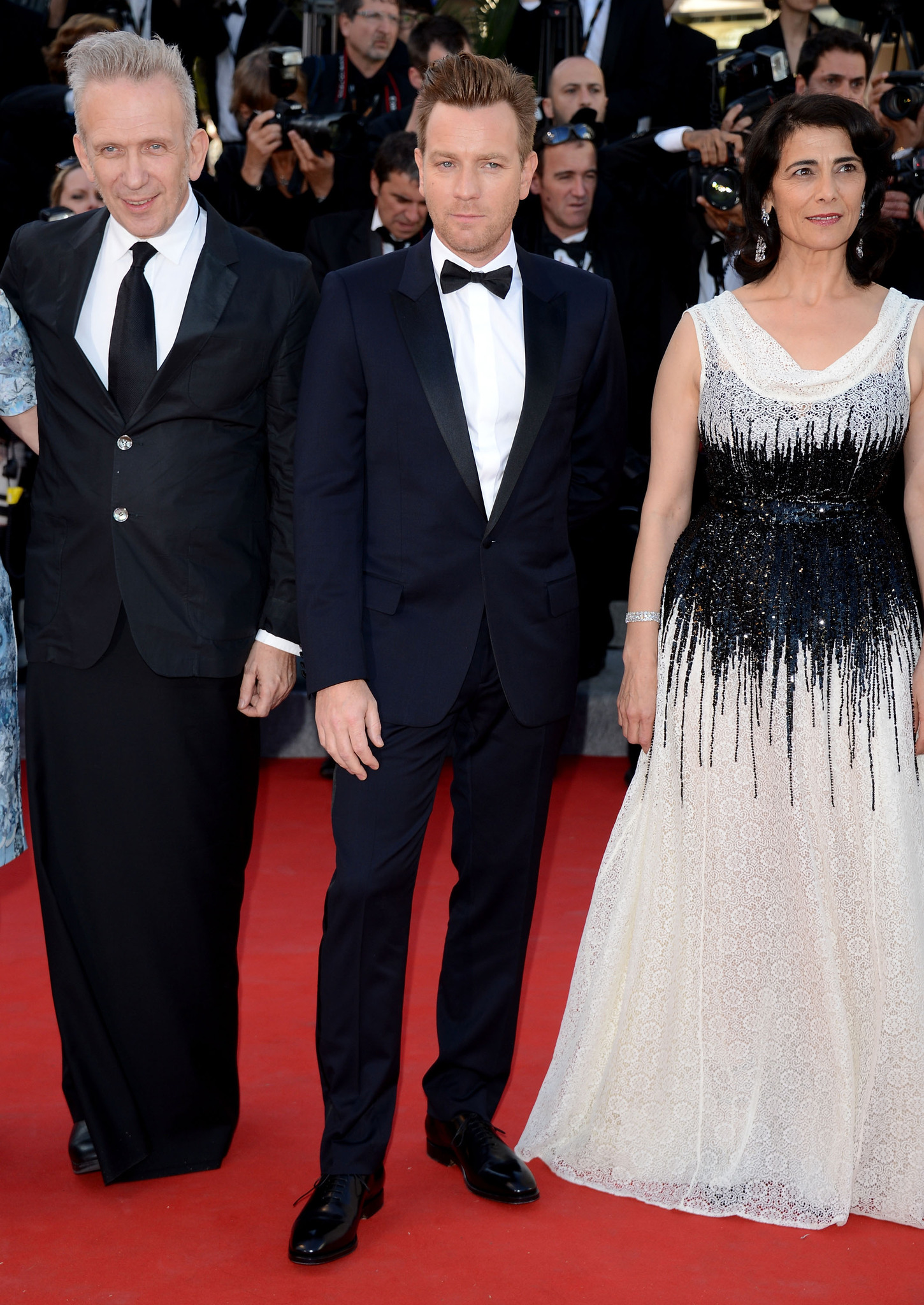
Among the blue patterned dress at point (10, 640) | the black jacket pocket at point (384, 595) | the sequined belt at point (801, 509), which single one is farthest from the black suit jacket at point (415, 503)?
the blue patterned dress at point (10, 640)

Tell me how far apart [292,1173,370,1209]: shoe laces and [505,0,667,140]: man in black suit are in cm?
450

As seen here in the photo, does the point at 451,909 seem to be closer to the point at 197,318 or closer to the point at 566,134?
the point at 197,318

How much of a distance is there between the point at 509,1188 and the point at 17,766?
3.36 ft

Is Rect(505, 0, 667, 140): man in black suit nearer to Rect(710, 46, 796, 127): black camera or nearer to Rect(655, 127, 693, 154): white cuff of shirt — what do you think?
Rect(655, 127, 693, 154): white cuff of shirt

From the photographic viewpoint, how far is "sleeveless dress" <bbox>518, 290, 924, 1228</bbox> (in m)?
2.35

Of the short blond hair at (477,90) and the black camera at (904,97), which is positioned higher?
the black camera at (904,97)

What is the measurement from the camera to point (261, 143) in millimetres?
5152

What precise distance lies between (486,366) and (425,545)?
29cm

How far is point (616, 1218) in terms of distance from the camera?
231 cm

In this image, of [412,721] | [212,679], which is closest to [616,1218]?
[412,721]

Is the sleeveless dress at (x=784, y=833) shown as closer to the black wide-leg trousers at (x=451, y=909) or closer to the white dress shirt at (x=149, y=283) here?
→ the black wide-leg trousers at (x=451, y=909)

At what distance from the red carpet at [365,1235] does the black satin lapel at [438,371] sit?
109cm

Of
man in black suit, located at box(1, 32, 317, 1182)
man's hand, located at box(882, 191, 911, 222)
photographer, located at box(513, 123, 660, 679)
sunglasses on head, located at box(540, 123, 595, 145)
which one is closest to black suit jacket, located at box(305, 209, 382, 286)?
photographer, located at box(513, 123, 660, 679)

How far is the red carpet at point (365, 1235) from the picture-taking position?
2.09 meters
